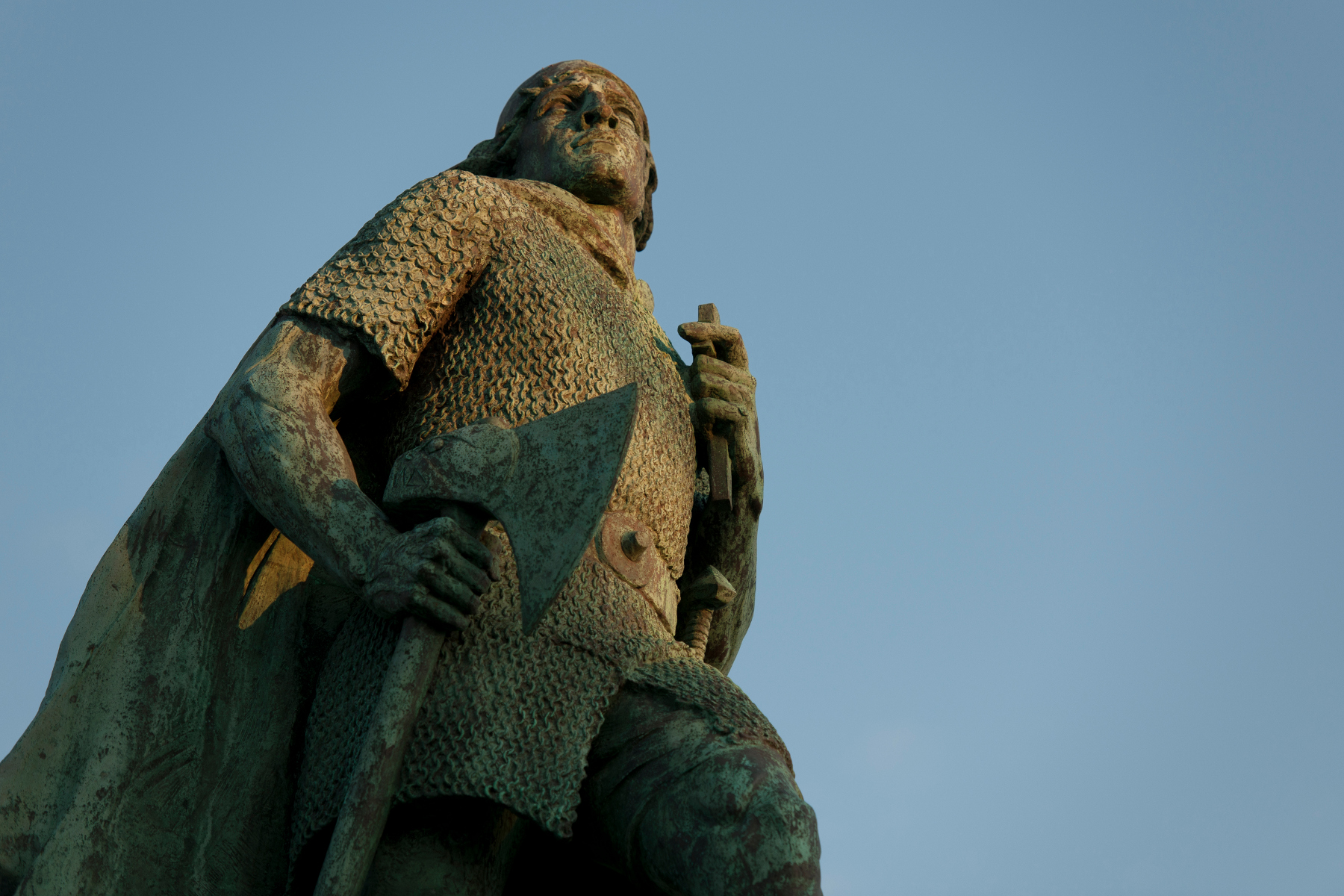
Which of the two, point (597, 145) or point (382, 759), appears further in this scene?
point (597, 145)

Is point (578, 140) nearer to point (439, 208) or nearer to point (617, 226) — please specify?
point (617, 226)

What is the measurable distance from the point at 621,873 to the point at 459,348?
5.70 ft

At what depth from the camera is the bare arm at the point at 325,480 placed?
4.06 metres

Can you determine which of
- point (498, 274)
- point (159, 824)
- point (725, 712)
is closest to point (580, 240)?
point (498, 274)

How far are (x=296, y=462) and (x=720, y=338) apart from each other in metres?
1.83

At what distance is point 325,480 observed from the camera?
435 cm

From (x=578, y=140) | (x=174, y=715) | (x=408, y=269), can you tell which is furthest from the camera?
(x=578, y=140)

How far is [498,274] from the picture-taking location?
504cm

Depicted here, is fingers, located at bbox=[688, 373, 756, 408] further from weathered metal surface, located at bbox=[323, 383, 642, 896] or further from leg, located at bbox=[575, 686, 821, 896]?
leg, located at bbox=[575, 686, 821, 896]

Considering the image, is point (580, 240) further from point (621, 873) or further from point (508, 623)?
point (621, 873)

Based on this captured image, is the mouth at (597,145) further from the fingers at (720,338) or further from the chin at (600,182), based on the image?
the fingers at (720,338)

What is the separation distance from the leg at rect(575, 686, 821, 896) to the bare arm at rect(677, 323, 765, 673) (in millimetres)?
1371

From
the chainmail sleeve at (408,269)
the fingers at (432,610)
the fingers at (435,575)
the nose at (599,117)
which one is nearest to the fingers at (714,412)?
the chainmail sleeve at (408,269)

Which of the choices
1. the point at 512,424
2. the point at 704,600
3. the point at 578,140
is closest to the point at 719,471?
the point at 704,600
